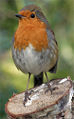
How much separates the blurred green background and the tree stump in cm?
85

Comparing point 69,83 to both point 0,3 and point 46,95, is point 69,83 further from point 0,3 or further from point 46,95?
point 0,3

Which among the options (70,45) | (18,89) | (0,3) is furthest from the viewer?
(0,3)

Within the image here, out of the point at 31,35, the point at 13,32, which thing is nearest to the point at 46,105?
the point at 31,35

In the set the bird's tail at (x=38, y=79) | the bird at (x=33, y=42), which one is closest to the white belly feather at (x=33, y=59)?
the bird at (x=33, y=42)

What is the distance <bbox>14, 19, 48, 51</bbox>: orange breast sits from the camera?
4.12m

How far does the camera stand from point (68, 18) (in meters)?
5.57

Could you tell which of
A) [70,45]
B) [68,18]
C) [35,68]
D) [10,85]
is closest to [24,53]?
[35,68]

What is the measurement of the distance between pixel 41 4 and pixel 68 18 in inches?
20.2

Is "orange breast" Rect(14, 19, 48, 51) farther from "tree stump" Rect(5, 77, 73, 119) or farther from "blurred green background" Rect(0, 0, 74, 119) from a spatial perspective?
"blurred green background" Rect(0, 0, 74, 119)

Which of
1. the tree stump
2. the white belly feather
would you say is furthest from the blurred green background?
the tree stump

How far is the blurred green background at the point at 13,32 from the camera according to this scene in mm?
4965

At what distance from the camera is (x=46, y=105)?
3.51m

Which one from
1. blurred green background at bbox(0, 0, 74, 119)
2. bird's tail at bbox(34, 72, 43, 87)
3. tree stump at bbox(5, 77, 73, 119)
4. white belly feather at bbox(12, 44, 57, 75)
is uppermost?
blurred green background at bbox(0, 0, 74, 119)

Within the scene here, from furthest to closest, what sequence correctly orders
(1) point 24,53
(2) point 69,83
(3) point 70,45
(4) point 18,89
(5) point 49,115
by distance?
(3) point 70,45, (4) point 18,89, (1) point 24,53, (2) point 69,83, (5) point 49,115
